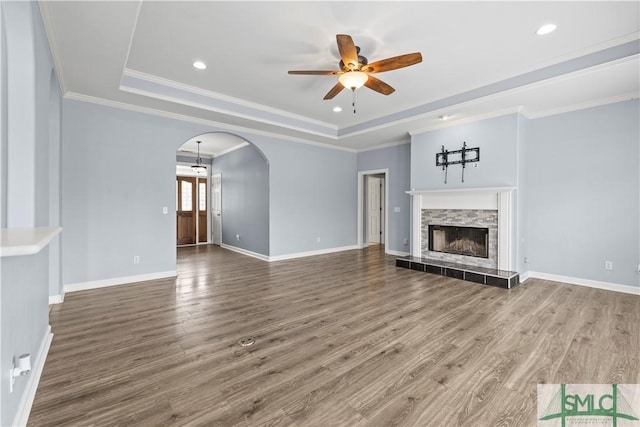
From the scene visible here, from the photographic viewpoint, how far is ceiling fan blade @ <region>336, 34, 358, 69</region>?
8.42ft

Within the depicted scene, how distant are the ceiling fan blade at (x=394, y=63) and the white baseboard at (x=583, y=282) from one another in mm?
3831

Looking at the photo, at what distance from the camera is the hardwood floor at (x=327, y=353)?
1732 millimetres

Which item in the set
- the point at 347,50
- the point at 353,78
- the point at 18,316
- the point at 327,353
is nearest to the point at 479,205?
the point at 353,78

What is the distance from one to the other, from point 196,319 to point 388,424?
222 cm

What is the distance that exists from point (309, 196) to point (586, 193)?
493 cm

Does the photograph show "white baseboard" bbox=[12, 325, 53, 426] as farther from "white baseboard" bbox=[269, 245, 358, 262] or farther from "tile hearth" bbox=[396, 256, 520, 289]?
"tile hearth" bbox=[396, 256, 520, 289]

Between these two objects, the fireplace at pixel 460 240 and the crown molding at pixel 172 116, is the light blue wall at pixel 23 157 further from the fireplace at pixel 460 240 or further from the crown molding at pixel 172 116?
the fireplace at pixel 460 240

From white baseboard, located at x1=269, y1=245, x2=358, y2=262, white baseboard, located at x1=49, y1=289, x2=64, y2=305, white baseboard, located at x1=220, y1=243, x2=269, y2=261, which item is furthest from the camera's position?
white baseboard, located at x1=220, y1=243, x2=269, y2=261

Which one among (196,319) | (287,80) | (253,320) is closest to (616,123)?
(287,80)

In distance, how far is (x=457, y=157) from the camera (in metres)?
5.15

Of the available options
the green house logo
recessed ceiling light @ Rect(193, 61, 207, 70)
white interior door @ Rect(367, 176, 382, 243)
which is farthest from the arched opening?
the green house logo

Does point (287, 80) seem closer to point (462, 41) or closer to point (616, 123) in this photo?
point (462, 41)

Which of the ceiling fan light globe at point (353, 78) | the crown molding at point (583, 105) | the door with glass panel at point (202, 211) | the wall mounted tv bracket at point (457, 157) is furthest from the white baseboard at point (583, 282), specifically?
the door with glass panel at point (202, 211)

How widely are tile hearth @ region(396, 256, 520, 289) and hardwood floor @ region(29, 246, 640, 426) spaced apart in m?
0.19
